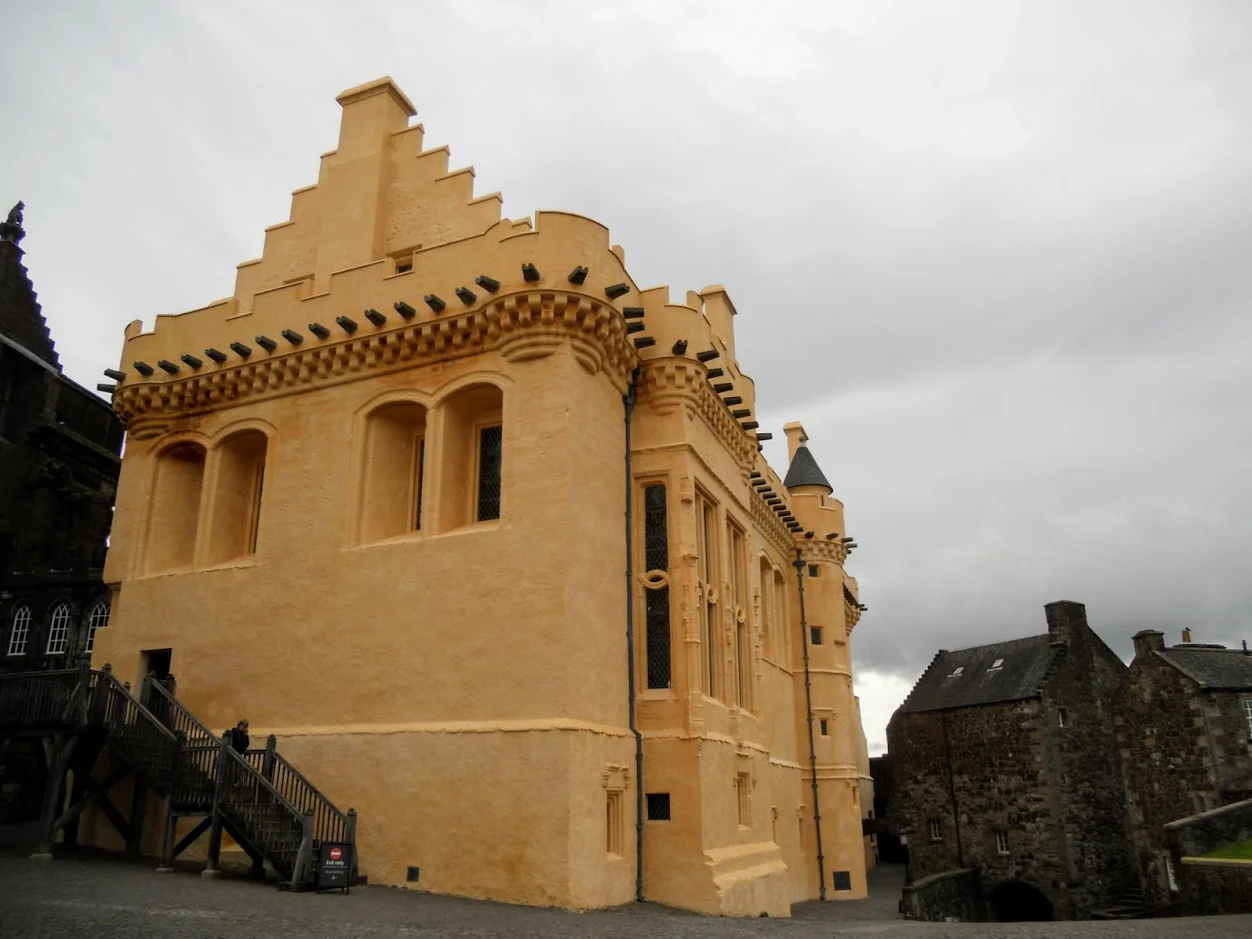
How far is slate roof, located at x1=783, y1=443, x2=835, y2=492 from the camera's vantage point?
31156mm

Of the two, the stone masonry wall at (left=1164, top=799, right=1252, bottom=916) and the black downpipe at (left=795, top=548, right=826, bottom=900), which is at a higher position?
the black downpipe at (left=795, top=548, right=826, bottom=900)

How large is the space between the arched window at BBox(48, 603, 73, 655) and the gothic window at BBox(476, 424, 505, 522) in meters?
13.1

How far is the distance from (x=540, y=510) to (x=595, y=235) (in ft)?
16.5

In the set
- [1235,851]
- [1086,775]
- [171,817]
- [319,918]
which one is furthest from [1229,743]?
[171,817]

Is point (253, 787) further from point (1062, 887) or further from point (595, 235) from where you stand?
point (1062, 887)

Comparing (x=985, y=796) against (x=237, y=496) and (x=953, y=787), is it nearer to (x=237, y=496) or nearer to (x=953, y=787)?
(x=953, y=787)

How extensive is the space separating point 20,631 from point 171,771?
12531mm

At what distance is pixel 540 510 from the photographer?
14.7 meters

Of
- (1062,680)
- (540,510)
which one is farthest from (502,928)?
(1062,680)

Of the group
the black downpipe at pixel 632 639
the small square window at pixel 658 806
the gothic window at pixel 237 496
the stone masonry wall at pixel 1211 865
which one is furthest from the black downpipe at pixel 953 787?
the gothic window at pixel 237 496

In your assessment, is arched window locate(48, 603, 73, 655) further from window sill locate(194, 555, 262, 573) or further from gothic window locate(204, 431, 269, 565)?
window sill locate(194, 555, 262, 573)

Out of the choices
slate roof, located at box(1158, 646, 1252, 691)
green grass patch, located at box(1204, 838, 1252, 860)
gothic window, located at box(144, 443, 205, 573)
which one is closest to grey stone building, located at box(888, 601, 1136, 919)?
slate roof, located at box(1158, 646, 1252, 691)

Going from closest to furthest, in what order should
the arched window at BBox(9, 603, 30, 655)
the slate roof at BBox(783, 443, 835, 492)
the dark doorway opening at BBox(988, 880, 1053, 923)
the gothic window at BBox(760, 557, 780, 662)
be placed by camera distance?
the arched window at BBox(9, 603, 30, 655) < the gothic window at BBox(760, 557, 780, 662) < the slate roof at BBox(783, 443, 835, 492) < the dark doorway opening at BBox(988, 880, 1053, 923)

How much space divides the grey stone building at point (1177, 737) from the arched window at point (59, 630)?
33185mm
